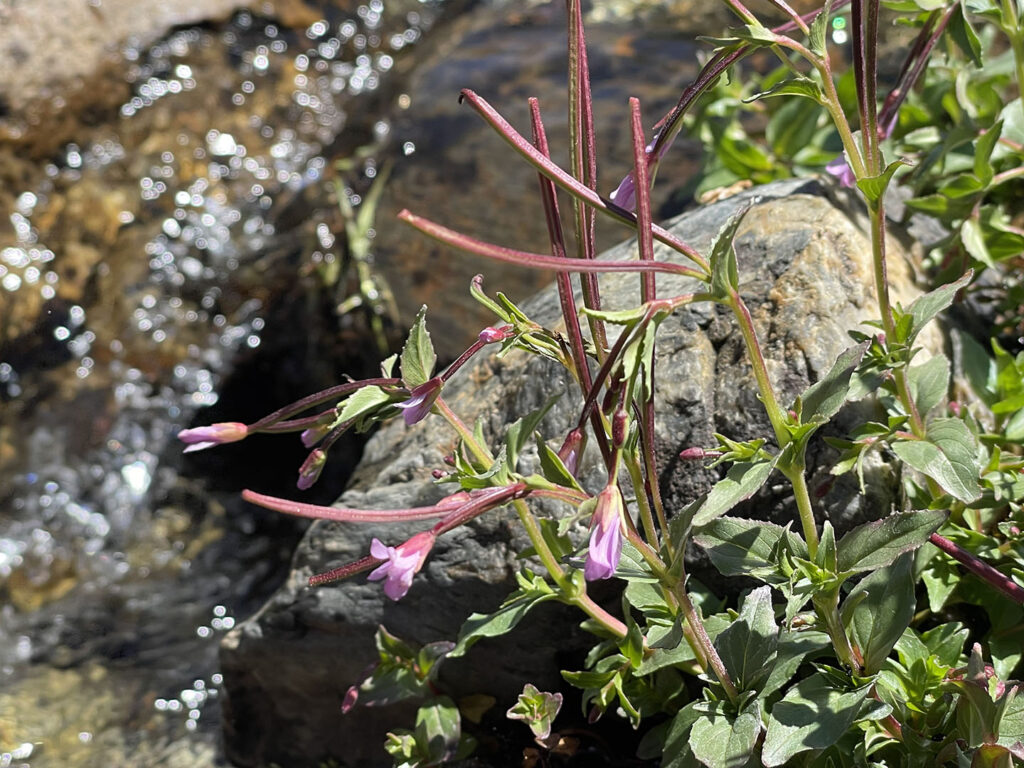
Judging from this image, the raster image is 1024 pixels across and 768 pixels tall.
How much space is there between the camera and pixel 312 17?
5.70m

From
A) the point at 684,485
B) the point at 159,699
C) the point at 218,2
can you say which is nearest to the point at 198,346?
the point at 159,699

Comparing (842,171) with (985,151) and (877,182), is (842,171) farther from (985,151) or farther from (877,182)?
(877,182)

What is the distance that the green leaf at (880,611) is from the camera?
1539mm

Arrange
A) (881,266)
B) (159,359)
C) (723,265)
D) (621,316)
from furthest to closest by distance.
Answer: (159,359)
(881,266)
(723,265)
(621,316)

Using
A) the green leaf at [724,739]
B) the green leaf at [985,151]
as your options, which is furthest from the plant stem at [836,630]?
the green leaf at [985,151]

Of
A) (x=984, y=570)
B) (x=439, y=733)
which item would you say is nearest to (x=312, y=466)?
(x=439, y=733)

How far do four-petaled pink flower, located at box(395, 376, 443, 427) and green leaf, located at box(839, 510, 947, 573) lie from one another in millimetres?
692

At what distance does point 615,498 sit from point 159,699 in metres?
2.47

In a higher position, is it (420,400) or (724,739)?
(420,400)

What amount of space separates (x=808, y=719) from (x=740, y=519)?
1.07 ft

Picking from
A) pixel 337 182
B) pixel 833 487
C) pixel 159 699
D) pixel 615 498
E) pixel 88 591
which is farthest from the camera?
pixel 337 182

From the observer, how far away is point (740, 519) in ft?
5.32

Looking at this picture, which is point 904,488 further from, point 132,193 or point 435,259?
point 132,193

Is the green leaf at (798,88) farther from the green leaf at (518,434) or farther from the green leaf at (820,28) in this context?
the green leaf at (518,434)
